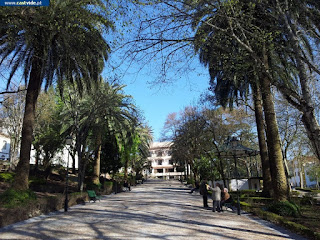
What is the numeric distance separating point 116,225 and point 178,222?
2.01m

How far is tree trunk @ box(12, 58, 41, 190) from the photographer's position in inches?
473

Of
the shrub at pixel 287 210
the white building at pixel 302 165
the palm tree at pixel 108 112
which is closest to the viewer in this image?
the shrub at pixel 287 210

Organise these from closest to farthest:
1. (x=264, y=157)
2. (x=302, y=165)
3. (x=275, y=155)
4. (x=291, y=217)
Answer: (x=291, y=217), (x=275, y=155), (x=264, y=157), (x=302, y=165)

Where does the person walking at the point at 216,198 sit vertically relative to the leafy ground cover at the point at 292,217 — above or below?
above

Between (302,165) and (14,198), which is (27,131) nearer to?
(14,198)

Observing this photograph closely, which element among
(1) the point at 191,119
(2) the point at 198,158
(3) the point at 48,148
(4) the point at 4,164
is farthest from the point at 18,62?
(2) the point at 198,158

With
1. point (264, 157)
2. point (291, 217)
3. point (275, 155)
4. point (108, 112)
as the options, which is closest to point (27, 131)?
point (108, 112)

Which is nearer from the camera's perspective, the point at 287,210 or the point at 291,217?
the point at 291,217

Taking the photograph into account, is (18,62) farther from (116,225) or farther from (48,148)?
(48,148)

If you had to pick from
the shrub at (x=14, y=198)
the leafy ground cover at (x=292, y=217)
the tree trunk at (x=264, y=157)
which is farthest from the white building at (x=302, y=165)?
the shrub at (x=14, y=198)

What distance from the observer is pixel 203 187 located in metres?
13.1

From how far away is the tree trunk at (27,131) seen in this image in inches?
473

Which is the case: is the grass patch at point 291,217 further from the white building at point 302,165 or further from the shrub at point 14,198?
the white building at point 302,165

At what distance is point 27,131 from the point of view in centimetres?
1255
